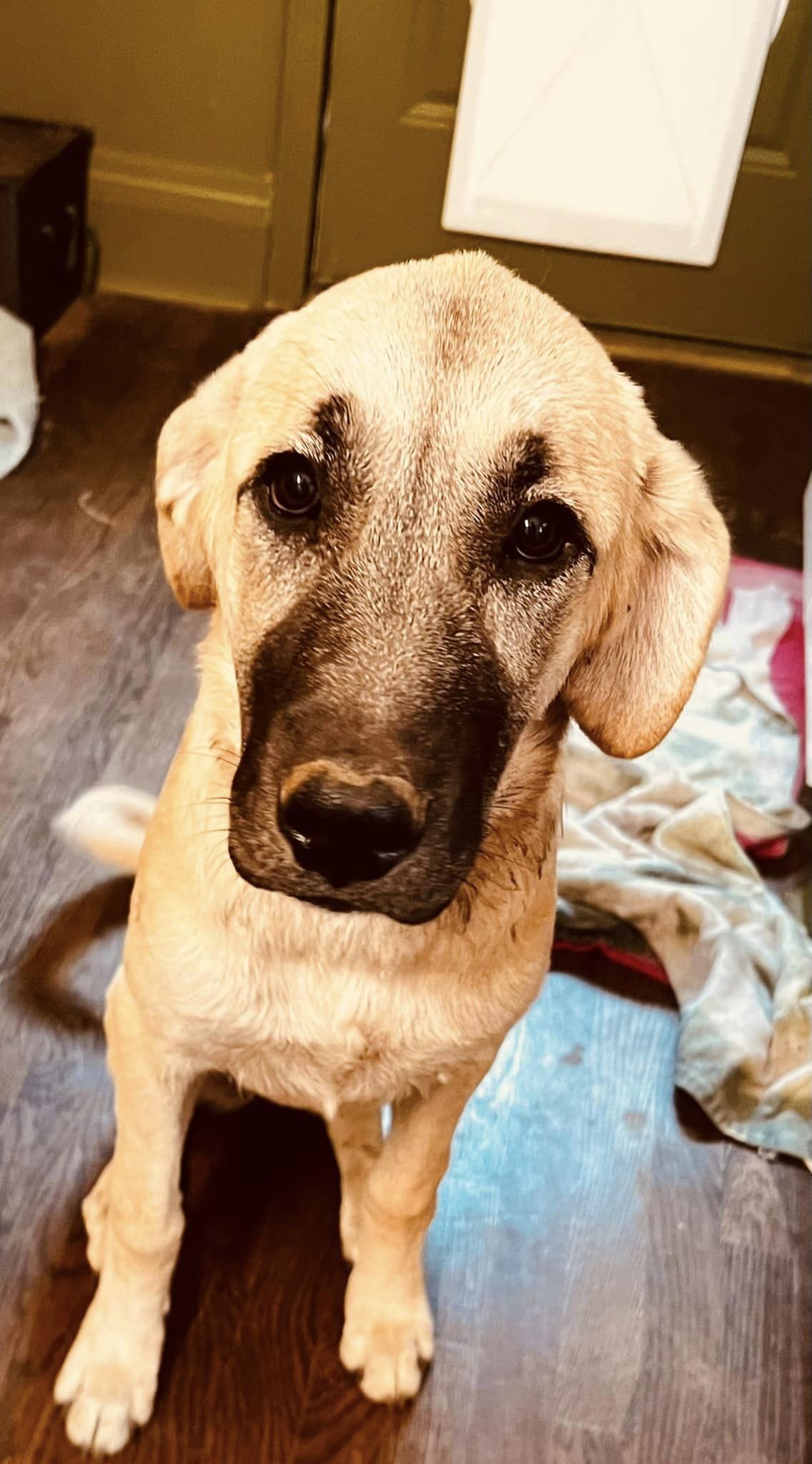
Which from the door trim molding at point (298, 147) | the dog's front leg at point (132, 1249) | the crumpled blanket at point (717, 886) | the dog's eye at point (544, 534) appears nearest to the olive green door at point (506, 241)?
the door trim molding at point (298, 147)

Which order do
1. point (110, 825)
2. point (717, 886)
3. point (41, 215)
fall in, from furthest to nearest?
point (41, 215), point (717, 886), point (110, 825)

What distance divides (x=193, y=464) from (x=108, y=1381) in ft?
3.25

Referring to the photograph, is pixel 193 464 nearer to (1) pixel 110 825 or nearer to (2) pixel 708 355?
(1) pixel 110 825

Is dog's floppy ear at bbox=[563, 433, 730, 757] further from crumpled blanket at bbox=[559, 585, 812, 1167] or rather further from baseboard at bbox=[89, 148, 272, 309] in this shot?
baseboard at bbox=[89, 148, 272, 309]

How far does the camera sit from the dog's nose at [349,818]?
95cm

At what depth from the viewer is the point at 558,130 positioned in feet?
10.9

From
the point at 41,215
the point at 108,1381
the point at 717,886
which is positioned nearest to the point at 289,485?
the point at 108,1381

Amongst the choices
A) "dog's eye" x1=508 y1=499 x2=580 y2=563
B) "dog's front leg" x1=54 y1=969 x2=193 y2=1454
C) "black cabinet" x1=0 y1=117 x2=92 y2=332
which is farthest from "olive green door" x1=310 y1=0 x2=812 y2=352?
"dog's front leg" x1=54 y1=969 x2=193 y2=1454

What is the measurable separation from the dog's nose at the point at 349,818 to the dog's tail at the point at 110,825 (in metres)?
0.78

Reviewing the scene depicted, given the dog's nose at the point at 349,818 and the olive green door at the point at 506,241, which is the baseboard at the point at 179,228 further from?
the dog's nose at the point at 349,818

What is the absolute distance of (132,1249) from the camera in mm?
1385

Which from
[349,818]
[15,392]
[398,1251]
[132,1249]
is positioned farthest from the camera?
[15,392]

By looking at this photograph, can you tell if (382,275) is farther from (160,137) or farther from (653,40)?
(160,137)

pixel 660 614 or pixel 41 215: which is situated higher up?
pixel 660 614
